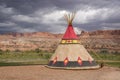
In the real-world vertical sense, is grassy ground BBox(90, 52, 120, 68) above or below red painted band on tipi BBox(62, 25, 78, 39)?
below

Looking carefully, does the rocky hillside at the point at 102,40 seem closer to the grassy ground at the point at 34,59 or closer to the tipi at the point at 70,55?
the grassy ground at the point at 34,59

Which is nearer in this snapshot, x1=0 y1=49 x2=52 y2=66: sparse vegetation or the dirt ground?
the dirt ground

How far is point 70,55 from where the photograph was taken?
2453cm

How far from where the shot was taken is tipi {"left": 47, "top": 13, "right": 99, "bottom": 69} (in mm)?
24094

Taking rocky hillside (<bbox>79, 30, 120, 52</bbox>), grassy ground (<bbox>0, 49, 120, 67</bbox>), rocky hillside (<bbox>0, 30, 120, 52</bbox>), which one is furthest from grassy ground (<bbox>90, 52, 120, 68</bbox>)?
rocky hillside (<bbox>0, 30, 120, 52</bbox>)

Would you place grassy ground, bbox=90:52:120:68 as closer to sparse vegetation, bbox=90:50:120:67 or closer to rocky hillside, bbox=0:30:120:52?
sparse vegetation, bbox=90:50:120:67

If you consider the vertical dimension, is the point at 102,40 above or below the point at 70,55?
above

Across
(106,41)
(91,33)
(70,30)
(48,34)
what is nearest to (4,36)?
(48,34)

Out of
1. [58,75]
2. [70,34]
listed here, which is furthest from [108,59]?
[58,75]

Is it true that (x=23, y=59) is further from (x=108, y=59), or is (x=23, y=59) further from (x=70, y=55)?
(x=70, y=55)

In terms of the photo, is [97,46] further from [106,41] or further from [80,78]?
[80,78]

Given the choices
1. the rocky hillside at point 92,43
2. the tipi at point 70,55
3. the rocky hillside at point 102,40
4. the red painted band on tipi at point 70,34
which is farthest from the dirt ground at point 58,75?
the rocky hillside at point 92,43

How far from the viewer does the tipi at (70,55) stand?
949 inches

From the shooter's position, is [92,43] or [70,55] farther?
[92,43]
